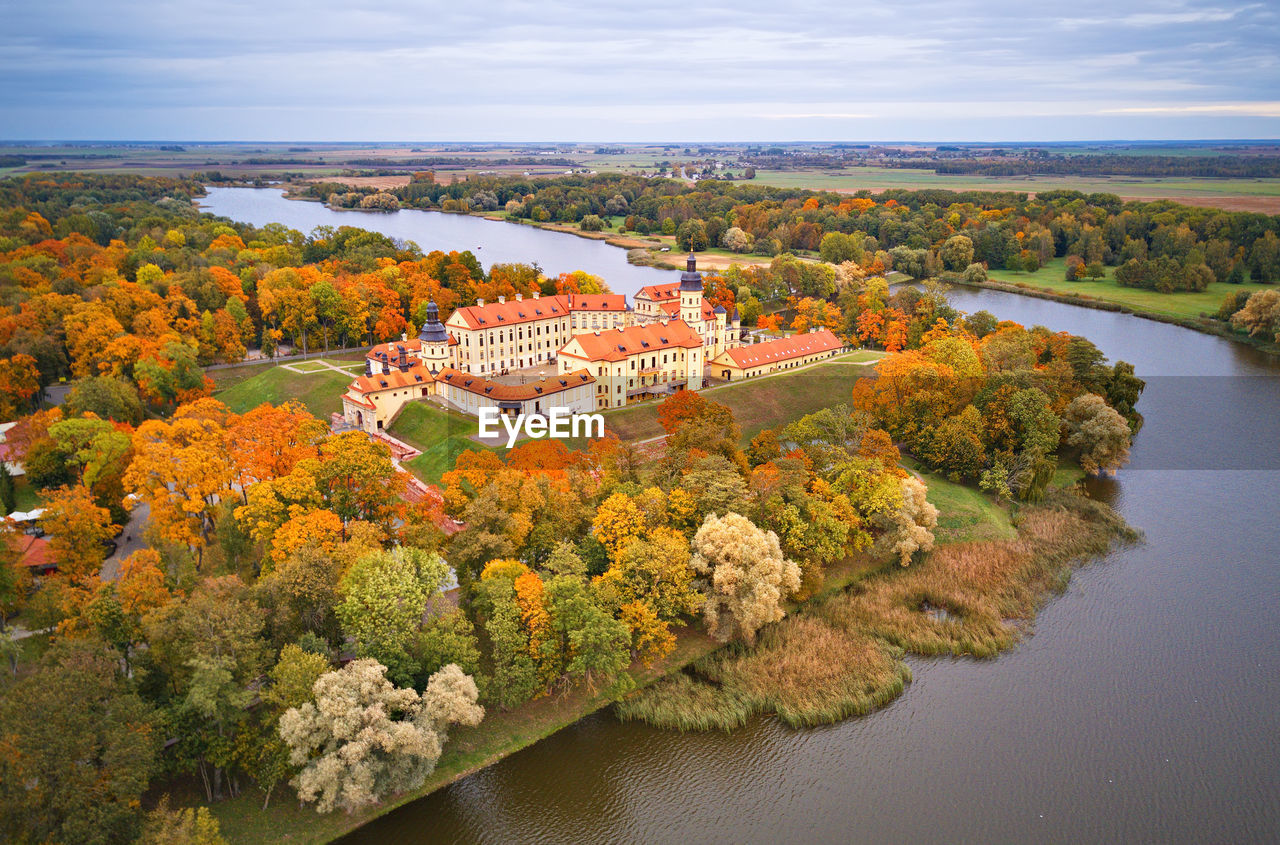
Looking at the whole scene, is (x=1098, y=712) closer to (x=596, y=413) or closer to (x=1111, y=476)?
(x=1111, y=476)

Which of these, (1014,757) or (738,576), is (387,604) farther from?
(1014,757)

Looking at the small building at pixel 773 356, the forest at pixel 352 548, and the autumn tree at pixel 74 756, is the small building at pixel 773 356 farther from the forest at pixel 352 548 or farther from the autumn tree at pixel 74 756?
the autumn tree at pixel 74 756

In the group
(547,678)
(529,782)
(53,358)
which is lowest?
(529,782)

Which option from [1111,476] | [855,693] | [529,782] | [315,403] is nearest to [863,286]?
[1111,476]

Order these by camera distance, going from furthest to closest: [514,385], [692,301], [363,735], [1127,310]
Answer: [1127,310]
[692,301]
[514,385]
[363,735]

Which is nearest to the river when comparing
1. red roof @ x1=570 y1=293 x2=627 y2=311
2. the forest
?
the forest

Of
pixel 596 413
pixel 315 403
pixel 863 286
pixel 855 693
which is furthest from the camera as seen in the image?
pixel 863 286

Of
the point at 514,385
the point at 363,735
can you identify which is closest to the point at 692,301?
the point at 514,385
